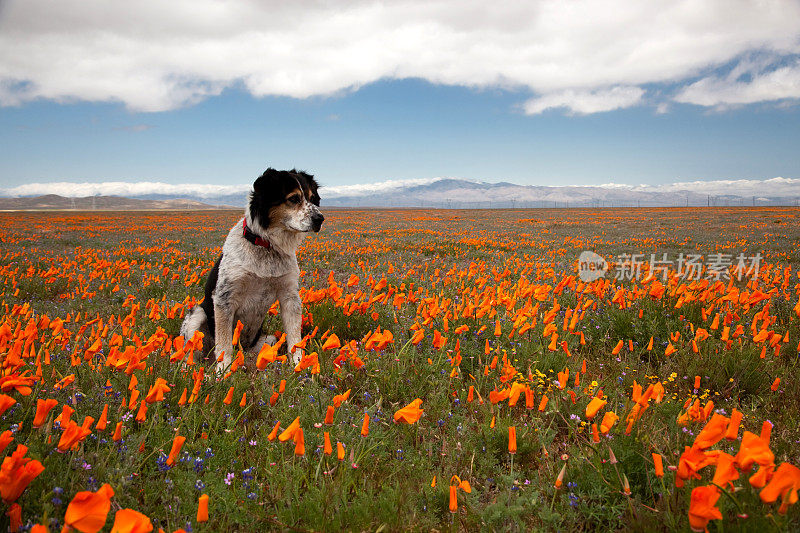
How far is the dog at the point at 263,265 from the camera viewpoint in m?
4.03

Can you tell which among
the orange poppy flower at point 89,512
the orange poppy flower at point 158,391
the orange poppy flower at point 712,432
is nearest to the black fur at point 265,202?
the orange poppy flower at point 158,391

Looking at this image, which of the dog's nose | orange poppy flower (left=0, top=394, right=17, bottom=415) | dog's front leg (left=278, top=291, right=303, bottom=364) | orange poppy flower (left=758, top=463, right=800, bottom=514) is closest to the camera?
orange poppy flower (left=758, top=463, right=800, bottom=514)

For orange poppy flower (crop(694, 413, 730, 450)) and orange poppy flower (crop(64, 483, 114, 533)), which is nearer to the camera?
orange poppy flower (crop(64, 483, 114, 533))

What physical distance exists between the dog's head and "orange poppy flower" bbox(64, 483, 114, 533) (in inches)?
124

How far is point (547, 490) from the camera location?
6.88 feet

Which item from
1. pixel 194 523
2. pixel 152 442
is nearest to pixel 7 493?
pixel 194 523

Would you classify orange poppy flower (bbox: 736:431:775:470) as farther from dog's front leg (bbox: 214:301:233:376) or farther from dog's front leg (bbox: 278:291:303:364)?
dog's front leg (bbox: 214:301:233:376)

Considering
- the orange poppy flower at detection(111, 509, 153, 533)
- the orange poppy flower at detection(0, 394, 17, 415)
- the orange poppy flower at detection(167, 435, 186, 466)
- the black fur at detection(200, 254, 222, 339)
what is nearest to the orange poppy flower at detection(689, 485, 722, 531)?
the orange poppy flower at detection(111, 509, 153, 533)

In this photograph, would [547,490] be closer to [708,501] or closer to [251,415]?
[708,501]

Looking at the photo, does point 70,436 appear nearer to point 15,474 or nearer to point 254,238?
point 15,474

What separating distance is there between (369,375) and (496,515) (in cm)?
160

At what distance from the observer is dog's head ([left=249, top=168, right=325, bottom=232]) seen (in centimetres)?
411

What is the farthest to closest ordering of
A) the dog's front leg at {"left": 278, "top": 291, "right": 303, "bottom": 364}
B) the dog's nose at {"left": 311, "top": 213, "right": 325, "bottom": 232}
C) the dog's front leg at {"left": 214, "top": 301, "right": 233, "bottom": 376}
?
the dog's front leg at {"left": 278, "top": 291, "right": 303, "bottom": 364}
the dog's nose at {"left": 311, "top": 213, "right": 325, "bottom": 232}
the dog's front leg at {"left": 214, "top": 301, "right": 233, "bottom": 376}

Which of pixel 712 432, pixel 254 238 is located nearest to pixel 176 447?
pixel 712 432
